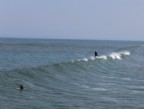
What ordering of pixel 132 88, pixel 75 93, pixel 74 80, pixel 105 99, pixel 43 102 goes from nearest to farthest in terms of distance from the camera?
pixel 43 102, pixel 105 99, pixel 75 93, pixel 132 88, pixel 74 80

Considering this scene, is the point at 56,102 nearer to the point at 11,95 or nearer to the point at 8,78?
the point at 11,95

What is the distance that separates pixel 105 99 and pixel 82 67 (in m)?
25.2

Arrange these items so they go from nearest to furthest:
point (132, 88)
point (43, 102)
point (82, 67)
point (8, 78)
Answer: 1. point (43, 102)
2. point (132, 88)
3. point (8, 78)
4. point (82, 67)

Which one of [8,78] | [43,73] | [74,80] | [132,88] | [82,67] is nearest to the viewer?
[132,88]

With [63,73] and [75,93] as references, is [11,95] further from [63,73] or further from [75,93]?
[63,73]

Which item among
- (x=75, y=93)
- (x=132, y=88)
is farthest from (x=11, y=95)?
(x=132, y=88)

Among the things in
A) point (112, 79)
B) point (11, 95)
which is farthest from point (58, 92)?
point (112, 79)

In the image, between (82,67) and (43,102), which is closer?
(43,102)

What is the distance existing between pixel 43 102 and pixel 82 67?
27.3 meters

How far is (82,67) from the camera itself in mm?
54000

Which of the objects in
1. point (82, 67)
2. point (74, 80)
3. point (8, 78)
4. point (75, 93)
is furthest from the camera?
point (82, 67)

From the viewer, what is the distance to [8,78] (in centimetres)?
3753

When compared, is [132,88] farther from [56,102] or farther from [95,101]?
[56,102]

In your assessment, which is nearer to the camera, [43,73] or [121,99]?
[121,99]
